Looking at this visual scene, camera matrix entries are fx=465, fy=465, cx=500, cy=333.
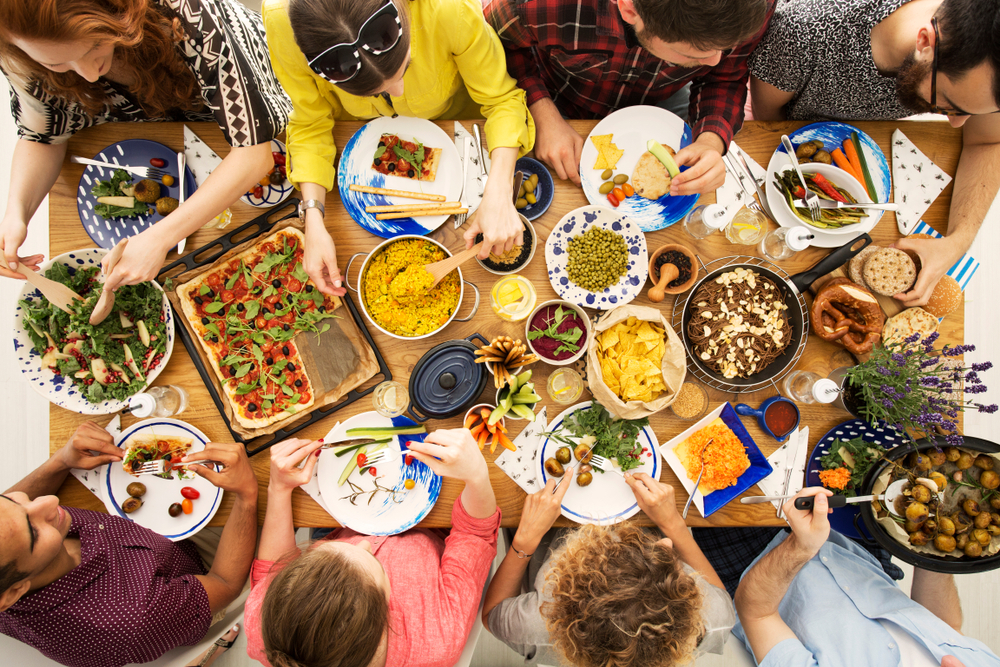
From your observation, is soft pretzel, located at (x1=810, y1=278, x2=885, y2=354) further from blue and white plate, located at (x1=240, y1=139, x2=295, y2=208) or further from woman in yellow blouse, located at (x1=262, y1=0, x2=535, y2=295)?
blue and white plate, located at (x1=240, y1=139, x2=295, y2=208)

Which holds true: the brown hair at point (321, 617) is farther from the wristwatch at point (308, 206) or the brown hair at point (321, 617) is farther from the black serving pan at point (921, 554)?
the black serving pan at point (921, 554)

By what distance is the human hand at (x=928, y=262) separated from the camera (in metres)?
1.80

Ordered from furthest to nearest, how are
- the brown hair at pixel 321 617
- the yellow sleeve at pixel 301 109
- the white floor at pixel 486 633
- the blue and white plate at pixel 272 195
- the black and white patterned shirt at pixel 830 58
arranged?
the white floor at pixel 486 633, the blue and white plate at pixel 272 195, the black and white patterned shirt at pixel 830 58, the yellow sleeve at pixel 301 109, the brown hair at pixel 321 617

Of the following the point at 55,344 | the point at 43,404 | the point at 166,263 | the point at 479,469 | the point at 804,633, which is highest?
the point at 166,263

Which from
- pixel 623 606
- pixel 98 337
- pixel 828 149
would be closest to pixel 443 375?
pixel 623 606

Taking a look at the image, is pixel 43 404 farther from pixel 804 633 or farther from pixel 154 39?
pixel 804 633

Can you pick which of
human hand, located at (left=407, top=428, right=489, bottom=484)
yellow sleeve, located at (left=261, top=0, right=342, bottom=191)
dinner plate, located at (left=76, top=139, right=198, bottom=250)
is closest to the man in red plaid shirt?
yellow sleeve, located at (left=261, top=0, right=342, bottom=191)

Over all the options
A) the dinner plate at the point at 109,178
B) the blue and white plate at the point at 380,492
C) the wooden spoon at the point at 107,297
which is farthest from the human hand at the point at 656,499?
the dinner plate at the point at 109,178

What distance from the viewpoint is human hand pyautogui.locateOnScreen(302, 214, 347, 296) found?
176cm

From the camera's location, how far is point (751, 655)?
207 centimetres

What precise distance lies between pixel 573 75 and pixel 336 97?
100cm

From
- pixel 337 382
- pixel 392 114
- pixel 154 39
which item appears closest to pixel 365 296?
pixel 337 382

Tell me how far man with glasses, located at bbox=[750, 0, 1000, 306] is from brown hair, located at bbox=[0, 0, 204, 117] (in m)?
2.19

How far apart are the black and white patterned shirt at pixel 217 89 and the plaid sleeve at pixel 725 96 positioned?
65.8 inches
